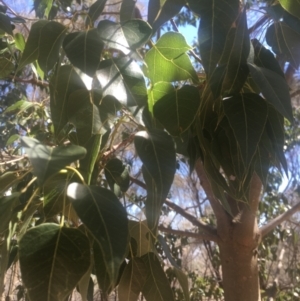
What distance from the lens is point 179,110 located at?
51 cm

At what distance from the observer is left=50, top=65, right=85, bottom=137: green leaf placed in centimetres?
56

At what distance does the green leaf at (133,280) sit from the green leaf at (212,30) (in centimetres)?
26

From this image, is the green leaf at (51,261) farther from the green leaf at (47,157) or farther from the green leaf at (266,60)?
the green leaf at (266,60)

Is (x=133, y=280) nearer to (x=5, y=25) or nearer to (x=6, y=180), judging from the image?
(x=6, y=180)

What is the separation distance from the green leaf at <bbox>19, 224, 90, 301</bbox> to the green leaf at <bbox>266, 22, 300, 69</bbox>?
367 mm

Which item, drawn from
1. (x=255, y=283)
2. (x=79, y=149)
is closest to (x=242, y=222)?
(x=255, y=283)

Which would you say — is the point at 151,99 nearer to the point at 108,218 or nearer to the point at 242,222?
the point at 108,218

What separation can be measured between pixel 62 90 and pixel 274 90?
0.82 ft

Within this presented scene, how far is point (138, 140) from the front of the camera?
470 mm

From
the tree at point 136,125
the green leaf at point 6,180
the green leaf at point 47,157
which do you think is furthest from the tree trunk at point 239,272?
the green leaf at point 47,157

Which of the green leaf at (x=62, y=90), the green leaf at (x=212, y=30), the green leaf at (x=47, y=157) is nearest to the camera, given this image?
the green leaf at (x=47, y=157)

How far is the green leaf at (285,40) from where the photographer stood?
596 millimetres

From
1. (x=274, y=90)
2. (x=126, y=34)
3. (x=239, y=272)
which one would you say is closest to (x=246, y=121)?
(x=274, y=90)

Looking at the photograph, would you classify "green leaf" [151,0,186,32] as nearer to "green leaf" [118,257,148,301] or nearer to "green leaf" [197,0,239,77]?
"green leaf" [197,0,239,77]
